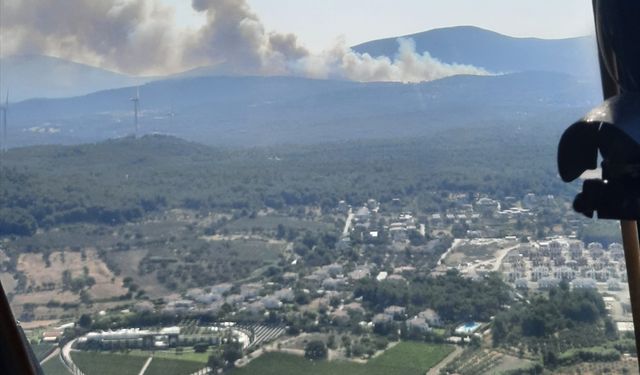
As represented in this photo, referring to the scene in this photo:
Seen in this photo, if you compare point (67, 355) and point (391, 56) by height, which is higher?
point (391, 56)

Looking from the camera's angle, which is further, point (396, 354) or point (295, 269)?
point (295, 269)

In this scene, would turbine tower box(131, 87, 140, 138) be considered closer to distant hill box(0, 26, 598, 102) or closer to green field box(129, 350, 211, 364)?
distant hill box(0, 26, 598, 102)

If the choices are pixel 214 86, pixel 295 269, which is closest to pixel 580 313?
pixel 295 269

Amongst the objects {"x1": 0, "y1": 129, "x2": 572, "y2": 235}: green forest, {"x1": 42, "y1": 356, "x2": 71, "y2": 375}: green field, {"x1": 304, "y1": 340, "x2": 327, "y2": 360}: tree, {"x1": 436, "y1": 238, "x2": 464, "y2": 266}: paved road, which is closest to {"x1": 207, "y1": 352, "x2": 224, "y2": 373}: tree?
{"x1": 304, "y1": 340, "x2": 327, "y2": 360}: tree

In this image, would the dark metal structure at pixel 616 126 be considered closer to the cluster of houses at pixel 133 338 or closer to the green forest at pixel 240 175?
the cluster of houses at pixel 133 338

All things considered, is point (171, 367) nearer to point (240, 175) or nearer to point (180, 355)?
point (180, 355)

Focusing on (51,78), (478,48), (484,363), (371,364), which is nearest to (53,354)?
(371,364)

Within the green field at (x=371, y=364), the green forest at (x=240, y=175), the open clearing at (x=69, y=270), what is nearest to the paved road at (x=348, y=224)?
the green forest at (x=240, y=175)

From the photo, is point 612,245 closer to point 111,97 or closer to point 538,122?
point 538,122
